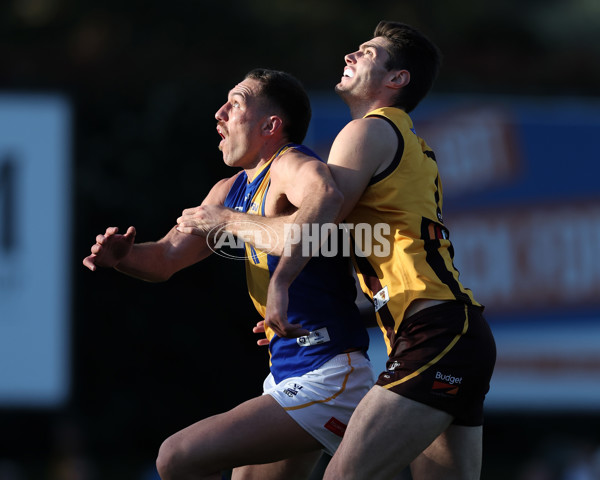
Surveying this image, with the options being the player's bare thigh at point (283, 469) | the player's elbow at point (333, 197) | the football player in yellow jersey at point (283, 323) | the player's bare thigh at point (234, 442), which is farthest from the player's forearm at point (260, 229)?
the player's bare thigh at point (283, 469)

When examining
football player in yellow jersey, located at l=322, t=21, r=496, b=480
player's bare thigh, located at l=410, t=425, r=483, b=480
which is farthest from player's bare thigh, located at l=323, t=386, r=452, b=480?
player's bare thigh, located at l=410, t=425, r=483, b=480

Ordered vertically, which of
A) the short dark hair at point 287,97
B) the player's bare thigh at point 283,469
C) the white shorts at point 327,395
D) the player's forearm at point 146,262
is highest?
the short dark hair at point 287,97

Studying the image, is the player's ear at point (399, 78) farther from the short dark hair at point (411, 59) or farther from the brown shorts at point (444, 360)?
the brown shorts at point (444, 360)

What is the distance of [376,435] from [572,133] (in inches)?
391

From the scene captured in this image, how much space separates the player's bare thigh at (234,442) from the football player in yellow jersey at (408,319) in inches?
10.3

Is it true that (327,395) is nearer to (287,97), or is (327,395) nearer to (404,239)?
(404,239)

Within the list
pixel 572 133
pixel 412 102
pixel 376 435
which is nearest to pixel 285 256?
pixel 376 435

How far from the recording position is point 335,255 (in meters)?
4.39

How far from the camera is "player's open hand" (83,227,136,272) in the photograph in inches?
180

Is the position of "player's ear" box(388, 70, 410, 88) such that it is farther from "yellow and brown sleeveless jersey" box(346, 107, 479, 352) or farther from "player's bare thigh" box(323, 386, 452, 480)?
"player's bare thigh" box(323, 386, 452, 480)

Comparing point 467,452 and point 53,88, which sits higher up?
point 53,88

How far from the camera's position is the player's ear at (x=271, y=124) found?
462 cm

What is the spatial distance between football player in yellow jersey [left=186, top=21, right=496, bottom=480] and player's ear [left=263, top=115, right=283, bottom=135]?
0.45 m

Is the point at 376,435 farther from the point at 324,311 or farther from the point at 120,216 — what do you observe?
the point at 120,216
